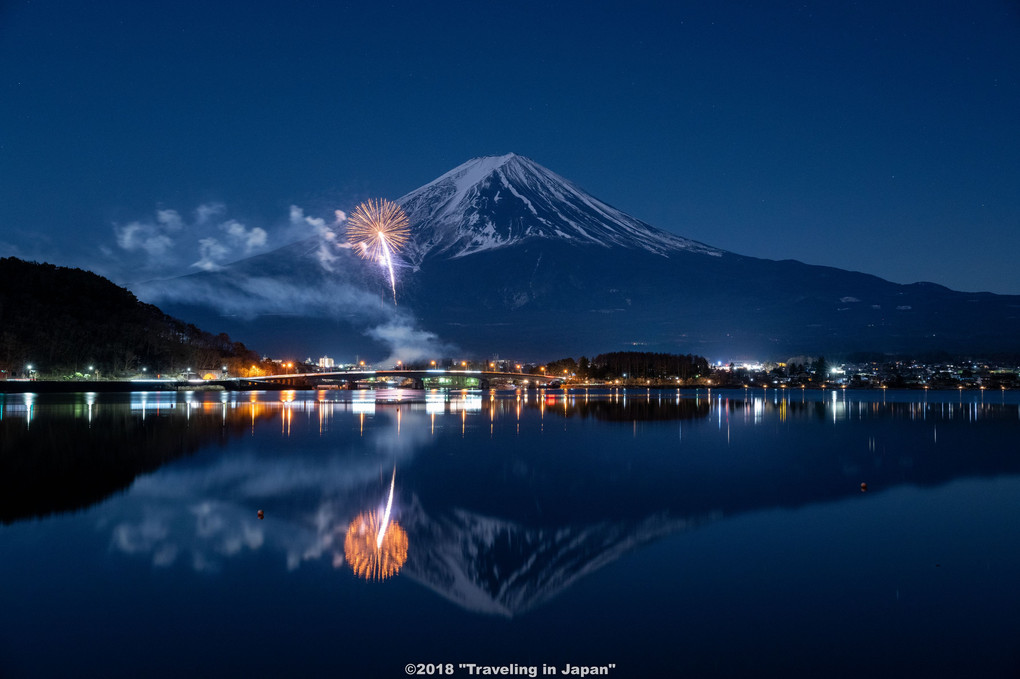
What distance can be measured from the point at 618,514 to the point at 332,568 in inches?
213

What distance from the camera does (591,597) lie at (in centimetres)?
838

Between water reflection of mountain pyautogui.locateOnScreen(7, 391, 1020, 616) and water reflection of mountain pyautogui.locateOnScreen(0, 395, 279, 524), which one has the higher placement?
water reflection of mountain pyautogui.locateOnScreen(0, 395, 279, 524)

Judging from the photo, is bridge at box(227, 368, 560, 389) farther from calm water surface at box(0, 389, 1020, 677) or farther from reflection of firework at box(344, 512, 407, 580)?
reflection of firework at box(344, 512, 407, 580)

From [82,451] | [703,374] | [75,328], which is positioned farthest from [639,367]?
[82,451]

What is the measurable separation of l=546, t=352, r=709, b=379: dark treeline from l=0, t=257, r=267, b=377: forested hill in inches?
3358

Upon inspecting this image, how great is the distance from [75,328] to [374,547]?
81832 millimetres

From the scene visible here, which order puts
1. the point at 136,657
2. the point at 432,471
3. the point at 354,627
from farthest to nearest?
the point at 432,471 < the point at 354,627 < the point at 136,657

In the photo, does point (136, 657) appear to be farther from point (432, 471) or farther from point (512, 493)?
point (432, 471)

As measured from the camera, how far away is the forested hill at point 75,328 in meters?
74.7

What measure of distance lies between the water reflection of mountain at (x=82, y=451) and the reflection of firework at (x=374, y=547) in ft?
16.8

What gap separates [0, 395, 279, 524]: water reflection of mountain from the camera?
1381 cm

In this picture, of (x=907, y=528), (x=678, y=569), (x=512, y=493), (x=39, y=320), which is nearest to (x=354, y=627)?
(x=678, y=569)

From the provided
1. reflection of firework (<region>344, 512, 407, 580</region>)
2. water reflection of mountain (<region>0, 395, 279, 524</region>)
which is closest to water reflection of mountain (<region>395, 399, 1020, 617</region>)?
reflection of firework (<region>344, 512, 407, 580</region>)

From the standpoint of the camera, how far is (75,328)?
3145 inches
